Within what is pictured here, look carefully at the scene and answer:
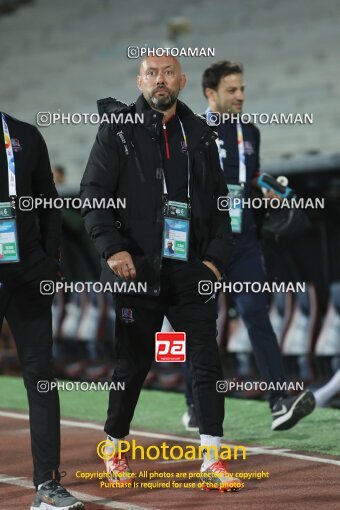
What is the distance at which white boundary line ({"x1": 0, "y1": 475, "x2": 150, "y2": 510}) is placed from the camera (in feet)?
16.1

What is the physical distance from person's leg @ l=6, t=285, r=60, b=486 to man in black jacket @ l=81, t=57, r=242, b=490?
0.44 m

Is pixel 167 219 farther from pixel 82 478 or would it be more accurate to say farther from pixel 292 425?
pixel 292 425

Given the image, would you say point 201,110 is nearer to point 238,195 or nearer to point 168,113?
point 238,195

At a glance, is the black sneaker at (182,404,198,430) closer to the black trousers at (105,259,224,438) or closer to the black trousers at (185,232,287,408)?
the black trousers at (185,232,287,408)

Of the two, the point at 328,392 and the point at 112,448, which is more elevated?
the point at 112,448

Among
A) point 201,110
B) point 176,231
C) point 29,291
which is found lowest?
point 29,291

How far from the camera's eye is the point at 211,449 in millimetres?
5176

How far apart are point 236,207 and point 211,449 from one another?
2.05 m

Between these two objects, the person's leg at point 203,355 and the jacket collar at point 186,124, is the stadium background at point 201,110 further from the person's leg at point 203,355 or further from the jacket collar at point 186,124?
the jacket collar at point 186,124

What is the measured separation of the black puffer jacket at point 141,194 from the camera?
16.9ft

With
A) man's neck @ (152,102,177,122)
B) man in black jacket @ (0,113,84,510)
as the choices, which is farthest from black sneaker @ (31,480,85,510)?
man's neck @ (152,102,177,122)

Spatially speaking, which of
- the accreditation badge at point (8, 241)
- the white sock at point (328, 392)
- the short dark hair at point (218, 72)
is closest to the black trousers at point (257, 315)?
the short dark hair at point (218, 72)

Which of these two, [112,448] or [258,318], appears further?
[258,318]

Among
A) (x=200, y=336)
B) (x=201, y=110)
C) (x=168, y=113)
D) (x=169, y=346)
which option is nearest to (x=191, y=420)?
(x=169, y=346)
